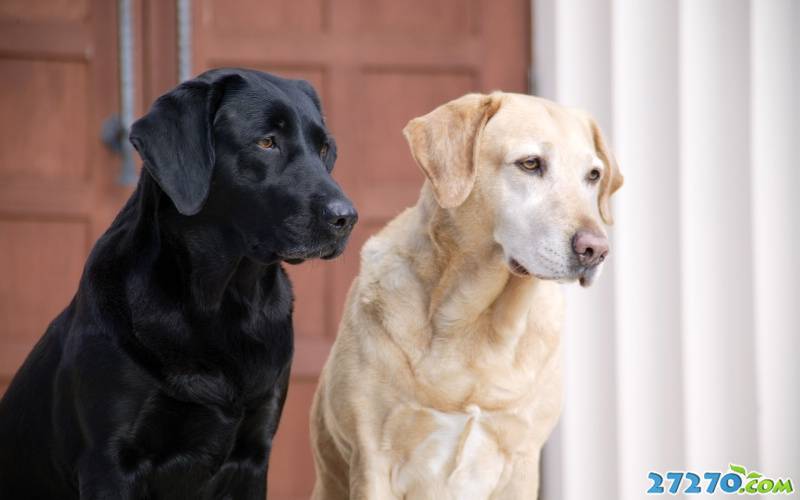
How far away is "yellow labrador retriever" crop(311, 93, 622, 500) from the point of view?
2316mm

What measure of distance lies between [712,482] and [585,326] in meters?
0.69

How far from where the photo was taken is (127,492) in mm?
2027

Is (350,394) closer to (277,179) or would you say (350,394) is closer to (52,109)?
(277,179)

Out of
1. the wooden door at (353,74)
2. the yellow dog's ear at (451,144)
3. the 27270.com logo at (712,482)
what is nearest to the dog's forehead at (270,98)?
the yellow dog's ear at (451,144)

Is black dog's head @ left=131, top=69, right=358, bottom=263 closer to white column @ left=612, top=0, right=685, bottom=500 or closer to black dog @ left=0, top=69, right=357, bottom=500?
black dog @ left=0, top=69, right=357, bottom=500

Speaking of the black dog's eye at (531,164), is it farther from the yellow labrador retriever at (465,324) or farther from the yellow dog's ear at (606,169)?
the yellow dog's ear at (606,169)

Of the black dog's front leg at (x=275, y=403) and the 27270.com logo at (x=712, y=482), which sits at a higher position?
the black dog's front leg at (x=275, y=403)

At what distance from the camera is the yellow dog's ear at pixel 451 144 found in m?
2.29

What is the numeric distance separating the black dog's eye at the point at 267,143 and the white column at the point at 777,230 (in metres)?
1.94

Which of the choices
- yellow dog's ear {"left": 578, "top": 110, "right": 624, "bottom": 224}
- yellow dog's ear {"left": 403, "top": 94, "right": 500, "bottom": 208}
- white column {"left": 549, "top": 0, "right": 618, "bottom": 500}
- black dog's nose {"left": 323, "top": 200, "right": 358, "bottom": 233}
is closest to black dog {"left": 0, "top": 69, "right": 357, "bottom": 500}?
black dog's nose {"left": 323, "top": 200, "right": 358, "bottom": 233}

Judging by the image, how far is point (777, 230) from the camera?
11.3 feet

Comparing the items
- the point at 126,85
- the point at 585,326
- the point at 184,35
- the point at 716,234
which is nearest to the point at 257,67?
the point at 184,35

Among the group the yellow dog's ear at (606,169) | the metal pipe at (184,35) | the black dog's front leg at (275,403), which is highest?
the metal pipe at (184,35)

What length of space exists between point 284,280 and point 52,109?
1755 mm
